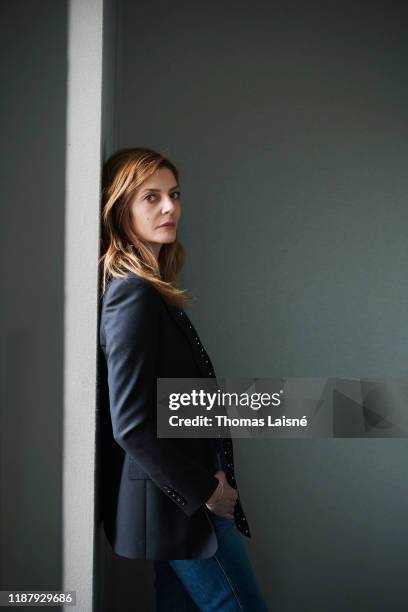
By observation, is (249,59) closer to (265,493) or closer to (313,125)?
(313,125)

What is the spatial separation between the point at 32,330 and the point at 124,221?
36 cm

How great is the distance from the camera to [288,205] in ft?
7.02

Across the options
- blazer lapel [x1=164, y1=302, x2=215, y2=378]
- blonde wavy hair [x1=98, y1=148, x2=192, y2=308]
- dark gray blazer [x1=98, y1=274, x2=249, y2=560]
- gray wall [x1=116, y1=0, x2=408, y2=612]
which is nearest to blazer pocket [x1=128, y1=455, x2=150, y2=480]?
dark gray blazer [x1=98, y1=274, x2=249, y2=560]

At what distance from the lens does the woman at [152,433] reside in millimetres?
1238

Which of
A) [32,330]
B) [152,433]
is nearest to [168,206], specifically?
[32,330]

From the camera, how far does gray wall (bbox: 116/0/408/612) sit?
6.93 feet

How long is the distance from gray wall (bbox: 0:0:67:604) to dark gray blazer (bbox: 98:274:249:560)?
0.48 ft

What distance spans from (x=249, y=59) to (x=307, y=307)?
95 cm

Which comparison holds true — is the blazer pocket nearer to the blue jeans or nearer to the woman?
the woman

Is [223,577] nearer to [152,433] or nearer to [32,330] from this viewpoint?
[152,433]

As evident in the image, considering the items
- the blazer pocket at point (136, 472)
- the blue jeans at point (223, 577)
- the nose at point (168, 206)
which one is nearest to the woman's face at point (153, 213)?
the nose at point (168, 206)

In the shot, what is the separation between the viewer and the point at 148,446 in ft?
4.03

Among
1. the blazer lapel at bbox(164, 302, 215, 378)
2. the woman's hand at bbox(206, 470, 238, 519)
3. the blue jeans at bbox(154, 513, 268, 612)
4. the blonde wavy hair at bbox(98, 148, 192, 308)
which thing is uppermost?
the blonde wavy hair at bbox(98, 148, 192, 308)

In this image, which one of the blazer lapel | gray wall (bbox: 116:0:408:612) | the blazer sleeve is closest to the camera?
the blazer sleeve
